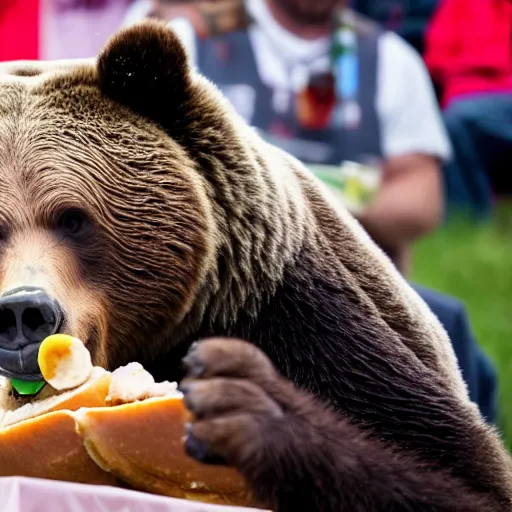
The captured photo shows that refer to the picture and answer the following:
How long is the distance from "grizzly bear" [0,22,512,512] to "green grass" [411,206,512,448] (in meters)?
4.74

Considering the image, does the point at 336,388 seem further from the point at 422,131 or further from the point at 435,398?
the point at 422,131

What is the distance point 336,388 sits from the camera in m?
3.75

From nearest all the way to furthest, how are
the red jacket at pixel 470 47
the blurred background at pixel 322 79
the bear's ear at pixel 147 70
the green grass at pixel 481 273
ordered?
the bear's ear at pixel 147 70, the blurred background at pixel 322 79, the red jacket at pixel 470 47, the green grass at pixel 481 273

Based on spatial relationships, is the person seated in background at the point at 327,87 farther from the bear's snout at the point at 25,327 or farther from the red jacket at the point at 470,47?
the bear's snout at the point at 25,327

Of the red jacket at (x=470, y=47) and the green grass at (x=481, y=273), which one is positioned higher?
the red jacket at (x=470, y=47)

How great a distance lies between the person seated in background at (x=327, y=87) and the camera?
7473 millimetres

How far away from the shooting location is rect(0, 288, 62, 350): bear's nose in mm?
3230

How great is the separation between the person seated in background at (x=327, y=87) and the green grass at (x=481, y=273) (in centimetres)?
161

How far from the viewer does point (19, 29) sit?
727 cm

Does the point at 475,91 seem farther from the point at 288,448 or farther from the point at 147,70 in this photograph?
the point at 288,448

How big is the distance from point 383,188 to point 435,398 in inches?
157

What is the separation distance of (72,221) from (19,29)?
151 inches

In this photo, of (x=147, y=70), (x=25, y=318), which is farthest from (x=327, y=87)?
(x=25, y=318)

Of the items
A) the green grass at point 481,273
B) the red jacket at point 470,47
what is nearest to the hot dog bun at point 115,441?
the green grass at point 481,273
